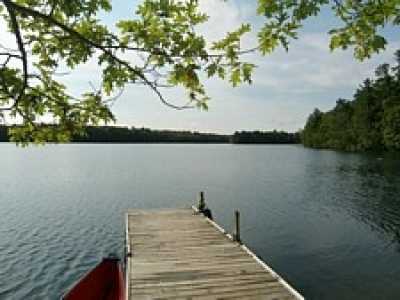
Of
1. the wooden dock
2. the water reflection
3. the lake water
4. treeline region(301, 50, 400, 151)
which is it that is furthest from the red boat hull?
treeline region(301, 50, 400, 151)

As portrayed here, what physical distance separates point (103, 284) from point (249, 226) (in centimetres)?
1272

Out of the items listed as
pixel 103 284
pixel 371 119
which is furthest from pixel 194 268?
pixel 371 119

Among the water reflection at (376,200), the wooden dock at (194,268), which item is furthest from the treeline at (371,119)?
the wooden dock at (194,268)

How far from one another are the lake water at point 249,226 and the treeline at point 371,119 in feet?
165

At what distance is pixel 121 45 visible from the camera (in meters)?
3.89

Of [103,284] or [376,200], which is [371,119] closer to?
[376,200]

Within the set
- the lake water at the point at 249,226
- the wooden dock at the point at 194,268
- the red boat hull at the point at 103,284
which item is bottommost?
the lake water at the point at 249,226

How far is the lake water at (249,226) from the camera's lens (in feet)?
49.2

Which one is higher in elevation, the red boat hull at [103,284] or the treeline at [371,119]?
the treeline at [371,119]

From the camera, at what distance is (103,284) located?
40.6 feet

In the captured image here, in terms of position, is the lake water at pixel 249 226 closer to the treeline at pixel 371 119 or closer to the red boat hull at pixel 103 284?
the red boat hull at pixel 103 284

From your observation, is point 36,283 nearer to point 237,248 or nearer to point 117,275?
point 117,275

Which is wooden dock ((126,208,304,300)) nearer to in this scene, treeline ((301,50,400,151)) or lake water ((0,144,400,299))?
lake water ((0,144,400,299))

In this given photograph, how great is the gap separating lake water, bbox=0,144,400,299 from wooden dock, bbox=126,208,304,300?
3.47 m
